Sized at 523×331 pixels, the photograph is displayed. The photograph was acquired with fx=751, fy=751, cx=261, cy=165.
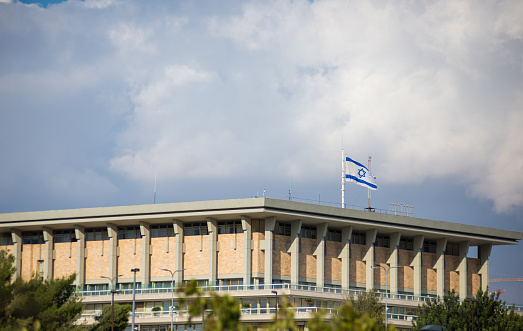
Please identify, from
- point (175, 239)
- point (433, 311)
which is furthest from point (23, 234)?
point (433, 311)

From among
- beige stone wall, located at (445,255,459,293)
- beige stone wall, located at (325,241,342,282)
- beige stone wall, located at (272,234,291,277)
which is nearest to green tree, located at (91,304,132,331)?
beige stone wall, located at (272,234,291,277)

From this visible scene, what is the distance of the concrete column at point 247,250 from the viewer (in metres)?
97.8

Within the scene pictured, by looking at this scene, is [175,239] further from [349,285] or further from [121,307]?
[349,285]

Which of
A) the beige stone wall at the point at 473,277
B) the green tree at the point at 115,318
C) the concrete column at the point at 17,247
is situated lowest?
the green tree at the point at 115,318

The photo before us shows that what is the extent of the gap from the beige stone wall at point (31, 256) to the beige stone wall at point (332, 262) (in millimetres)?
40834

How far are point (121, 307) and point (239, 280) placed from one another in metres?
17.9

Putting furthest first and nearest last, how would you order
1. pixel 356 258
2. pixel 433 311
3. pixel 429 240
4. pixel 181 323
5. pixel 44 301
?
pixel 429 240 → pixel 356 258 → pixel 181 323 → pixel 433 311 → pixel 44 301

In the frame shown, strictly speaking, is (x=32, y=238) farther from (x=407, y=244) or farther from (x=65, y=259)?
(x=407, y=244)

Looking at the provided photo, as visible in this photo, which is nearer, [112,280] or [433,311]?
[433,311]

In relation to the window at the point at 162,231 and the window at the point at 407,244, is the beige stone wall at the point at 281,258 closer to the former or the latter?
the window at the point at 162,231

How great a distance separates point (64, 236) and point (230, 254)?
25579 mm

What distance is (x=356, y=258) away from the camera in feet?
351

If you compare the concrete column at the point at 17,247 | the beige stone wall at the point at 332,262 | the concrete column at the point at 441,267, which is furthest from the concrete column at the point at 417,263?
the concrete column at the point at 17,247

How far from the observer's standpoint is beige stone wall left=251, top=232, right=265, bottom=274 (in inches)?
3898
